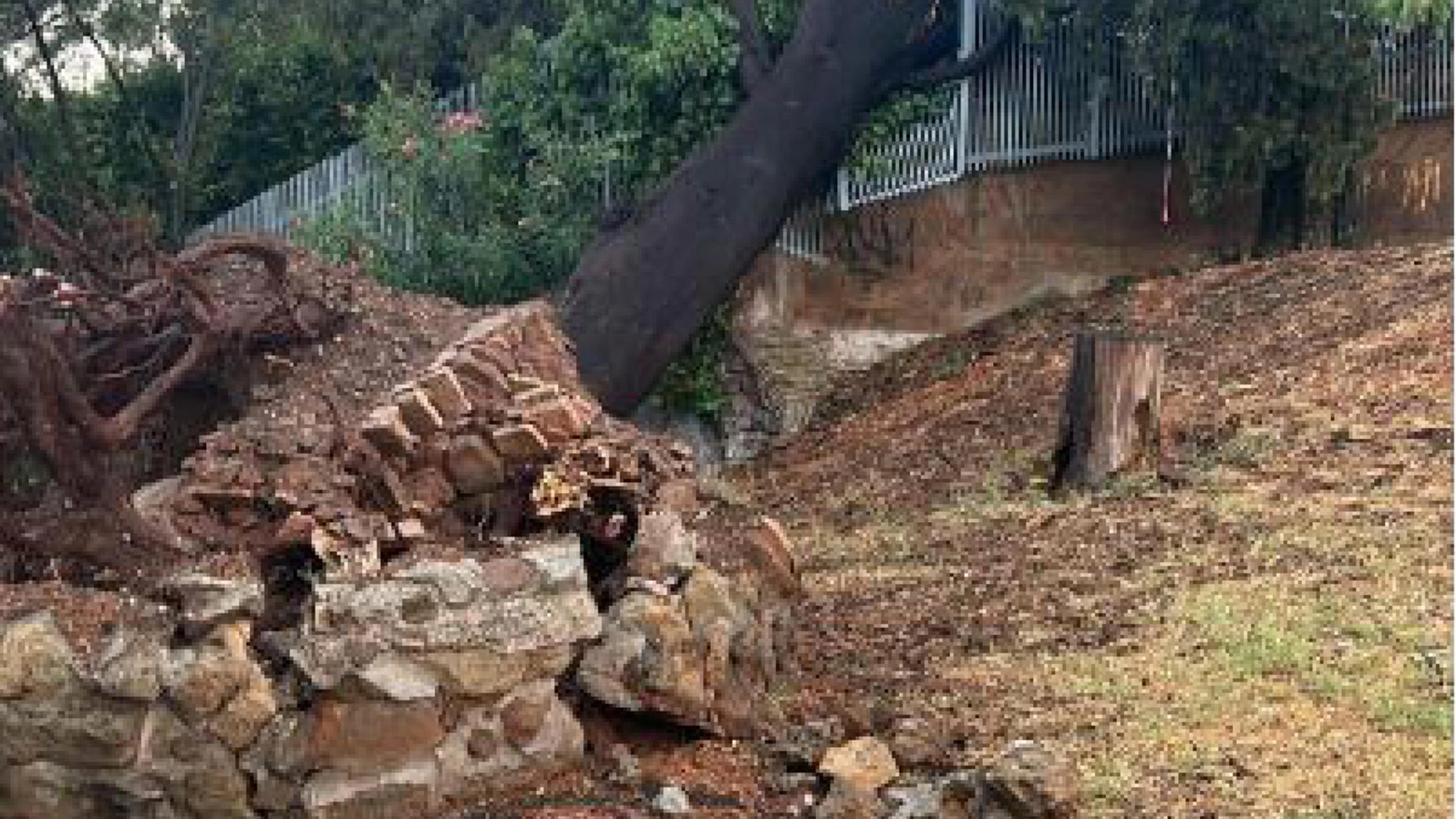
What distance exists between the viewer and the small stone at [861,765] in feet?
22.1

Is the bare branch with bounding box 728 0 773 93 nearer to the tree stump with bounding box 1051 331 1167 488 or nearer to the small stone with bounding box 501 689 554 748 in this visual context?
the tree stump with bounding box 1051 331 1167 488

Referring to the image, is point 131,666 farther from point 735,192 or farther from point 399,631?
point 735,192

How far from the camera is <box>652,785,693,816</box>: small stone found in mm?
6715

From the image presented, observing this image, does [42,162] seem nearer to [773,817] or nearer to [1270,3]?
[1270,3]

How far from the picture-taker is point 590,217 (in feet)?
51.6

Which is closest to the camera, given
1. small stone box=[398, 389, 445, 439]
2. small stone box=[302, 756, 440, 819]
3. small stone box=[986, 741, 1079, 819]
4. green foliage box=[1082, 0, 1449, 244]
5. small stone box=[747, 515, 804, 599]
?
small stone box=[986, 741, 1079, 819]

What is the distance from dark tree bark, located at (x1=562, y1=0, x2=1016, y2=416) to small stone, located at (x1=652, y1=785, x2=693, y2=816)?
7.26 metres

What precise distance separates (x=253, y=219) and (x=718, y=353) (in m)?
5.61

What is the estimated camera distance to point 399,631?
22.0 ft

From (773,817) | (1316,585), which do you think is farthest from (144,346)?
(1316,585)


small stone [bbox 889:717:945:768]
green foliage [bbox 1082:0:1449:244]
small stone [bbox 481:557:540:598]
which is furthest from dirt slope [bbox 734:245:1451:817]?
small stone [bbox 481:557:540:598]

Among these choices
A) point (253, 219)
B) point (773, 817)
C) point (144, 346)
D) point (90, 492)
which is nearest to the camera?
point (773, 817)

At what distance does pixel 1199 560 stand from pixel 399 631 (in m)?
4.00

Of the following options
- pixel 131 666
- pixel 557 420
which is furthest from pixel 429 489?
pixel 131 666
